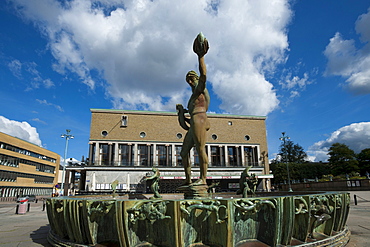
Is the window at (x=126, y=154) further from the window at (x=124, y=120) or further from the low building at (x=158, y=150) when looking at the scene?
the window at (x=124, y=120)

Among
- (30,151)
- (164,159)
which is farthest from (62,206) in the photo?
(30,151)

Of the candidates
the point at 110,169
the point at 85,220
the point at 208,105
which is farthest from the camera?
the point at 110,169

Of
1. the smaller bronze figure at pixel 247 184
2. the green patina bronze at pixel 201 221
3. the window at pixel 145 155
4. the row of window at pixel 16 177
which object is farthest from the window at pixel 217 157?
the green patina bronze at pixel 201 221

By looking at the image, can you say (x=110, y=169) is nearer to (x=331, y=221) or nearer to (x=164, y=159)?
(x=164, y=159)

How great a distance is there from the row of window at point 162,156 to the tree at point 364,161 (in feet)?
93.0

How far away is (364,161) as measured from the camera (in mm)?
53844

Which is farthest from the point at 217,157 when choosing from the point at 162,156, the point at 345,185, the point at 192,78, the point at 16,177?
the point at 192,78

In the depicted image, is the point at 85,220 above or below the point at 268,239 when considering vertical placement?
above

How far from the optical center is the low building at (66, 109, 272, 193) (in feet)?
122

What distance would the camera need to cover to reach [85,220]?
3.88 meters

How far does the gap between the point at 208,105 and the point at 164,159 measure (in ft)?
118

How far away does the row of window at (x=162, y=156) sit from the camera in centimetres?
3916

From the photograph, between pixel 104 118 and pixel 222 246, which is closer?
pixel 222 246

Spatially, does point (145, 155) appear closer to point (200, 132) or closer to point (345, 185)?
point (345, 185)
